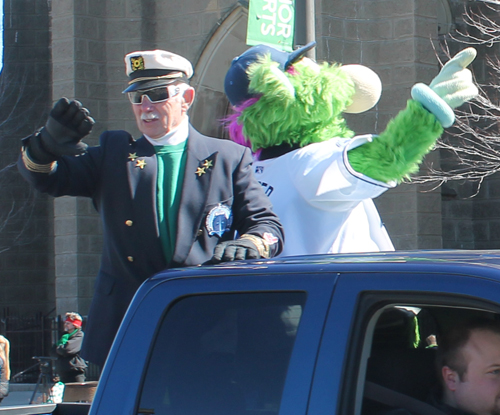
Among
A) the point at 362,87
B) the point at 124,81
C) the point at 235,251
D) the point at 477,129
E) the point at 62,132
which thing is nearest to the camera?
the point at 235,251

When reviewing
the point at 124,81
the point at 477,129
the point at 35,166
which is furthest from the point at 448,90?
the point at 124,81

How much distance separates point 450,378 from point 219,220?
1.45 metres

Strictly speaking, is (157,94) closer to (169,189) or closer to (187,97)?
(187,97)

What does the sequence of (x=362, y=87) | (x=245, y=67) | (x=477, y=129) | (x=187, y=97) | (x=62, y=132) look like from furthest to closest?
(x=477, y=129), (x=362, y=87), (x=245, y=67), (x=187, y=97), (x=62, y=132)

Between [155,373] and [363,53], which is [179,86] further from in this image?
[363,53]

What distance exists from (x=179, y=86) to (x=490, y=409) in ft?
6.70

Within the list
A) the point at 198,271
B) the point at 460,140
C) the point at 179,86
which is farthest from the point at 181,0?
the point at 198,271

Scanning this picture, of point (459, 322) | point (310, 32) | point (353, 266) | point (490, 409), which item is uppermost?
point (310, 32)

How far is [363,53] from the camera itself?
373 inches

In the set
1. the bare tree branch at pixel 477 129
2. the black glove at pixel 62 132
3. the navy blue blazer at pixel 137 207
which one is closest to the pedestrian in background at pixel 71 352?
the bare tree branch at pixel 477 129

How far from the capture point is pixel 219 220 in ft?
11.1

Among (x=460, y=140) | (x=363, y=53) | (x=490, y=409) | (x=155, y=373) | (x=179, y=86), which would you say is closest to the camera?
(x=490, y=409)

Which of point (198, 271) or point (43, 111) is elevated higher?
point (43, 111)

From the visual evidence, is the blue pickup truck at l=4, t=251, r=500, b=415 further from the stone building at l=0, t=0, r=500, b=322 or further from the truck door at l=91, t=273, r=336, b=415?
the stone building at l=0, t=0, r=500, b=322
